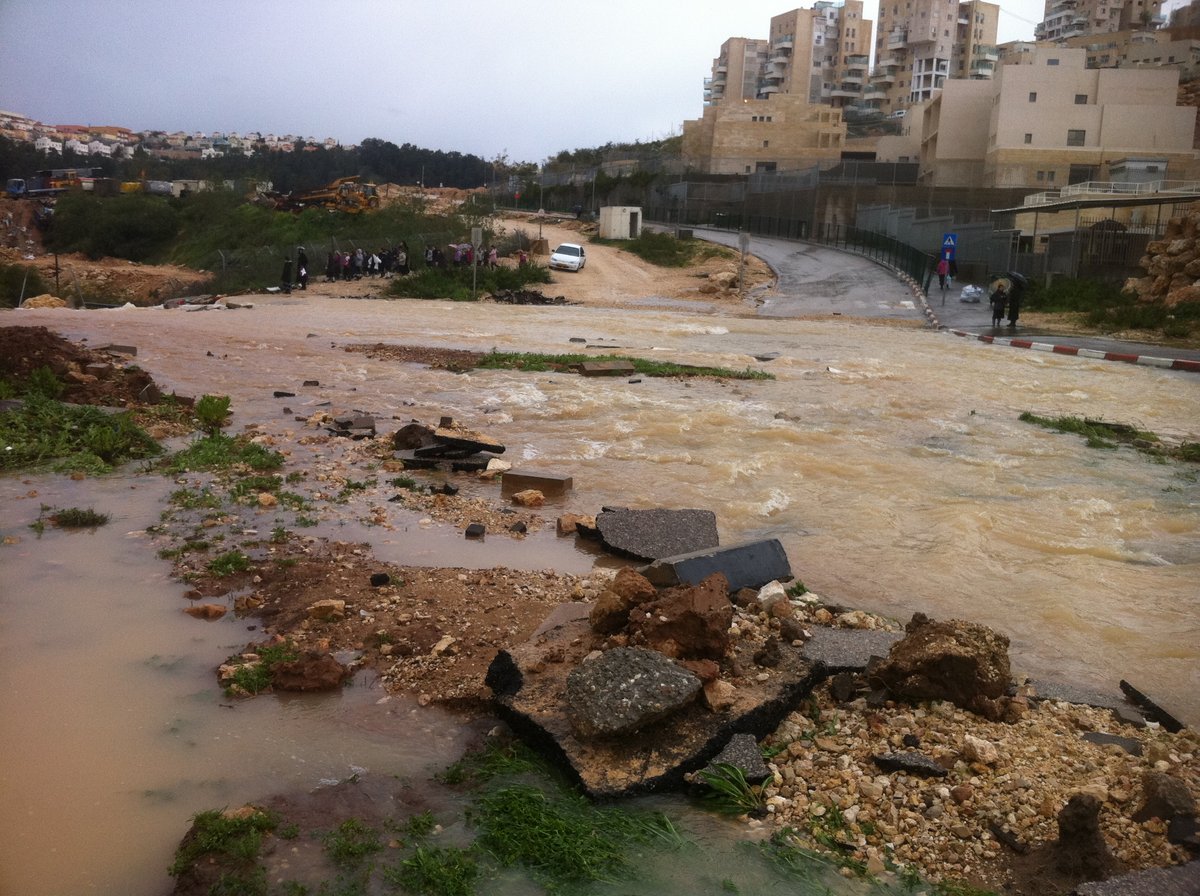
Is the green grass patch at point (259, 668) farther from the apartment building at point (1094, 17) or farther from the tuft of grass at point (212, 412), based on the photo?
the apartment building at point (1094, 17)

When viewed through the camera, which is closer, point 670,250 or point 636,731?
point 636,731

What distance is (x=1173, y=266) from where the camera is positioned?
3266 cm

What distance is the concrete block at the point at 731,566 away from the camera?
622 centimetres

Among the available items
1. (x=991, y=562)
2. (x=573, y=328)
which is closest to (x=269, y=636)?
(x=991, y=562)

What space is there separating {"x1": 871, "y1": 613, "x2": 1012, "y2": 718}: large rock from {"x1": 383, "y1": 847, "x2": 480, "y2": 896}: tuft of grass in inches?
99.9

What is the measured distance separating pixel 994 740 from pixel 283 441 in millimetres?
8568

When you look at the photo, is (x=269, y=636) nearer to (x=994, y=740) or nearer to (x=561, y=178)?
(x=994, y=740)

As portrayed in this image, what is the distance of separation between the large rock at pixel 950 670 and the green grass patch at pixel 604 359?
1320 cm

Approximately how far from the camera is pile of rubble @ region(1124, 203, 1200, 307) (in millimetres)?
31578

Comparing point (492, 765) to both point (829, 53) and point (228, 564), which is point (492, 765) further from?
point (829, 53)

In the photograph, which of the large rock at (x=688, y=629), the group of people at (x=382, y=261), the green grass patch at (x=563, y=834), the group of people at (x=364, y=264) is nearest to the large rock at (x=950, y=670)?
the large rock at (x=688, y=629)

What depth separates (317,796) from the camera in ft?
14.5

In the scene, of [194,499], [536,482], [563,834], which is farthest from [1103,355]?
[563,834]

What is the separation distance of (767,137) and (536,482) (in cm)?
9034
